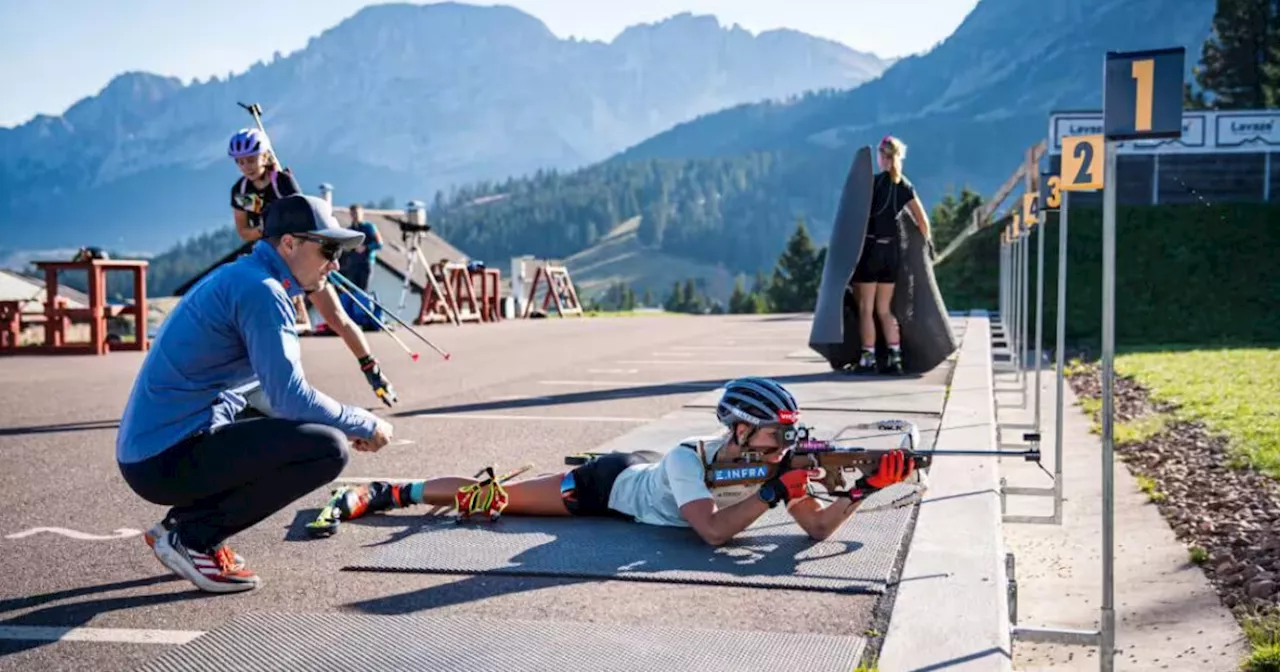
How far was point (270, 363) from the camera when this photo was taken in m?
4.18

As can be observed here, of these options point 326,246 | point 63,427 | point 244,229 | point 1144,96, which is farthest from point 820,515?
point 63,427

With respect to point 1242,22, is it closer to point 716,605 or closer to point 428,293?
point 428,293

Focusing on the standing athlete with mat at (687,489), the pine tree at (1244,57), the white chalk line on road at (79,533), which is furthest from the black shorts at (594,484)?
the pine tree at (1244,57)

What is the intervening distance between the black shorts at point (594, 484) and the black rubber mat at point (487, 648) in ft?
5.30

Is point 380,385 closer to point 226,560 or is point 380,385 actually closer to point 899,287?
point 226,560

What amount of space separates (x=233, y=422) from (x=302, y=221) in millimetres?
820

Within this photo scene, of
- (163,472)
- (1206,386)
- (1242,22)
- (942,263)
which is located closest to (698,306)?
(1242,22)

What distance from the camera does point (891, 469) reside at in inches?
183

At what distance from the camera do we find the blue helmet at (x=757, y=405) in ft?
15.9

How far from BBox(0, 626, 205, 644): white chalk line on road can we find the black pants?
0.50m

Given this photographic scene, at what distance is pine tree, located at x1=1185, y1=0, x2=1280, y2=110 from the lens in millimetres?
54344

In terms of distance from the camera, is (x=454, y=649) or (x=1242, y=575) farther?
(x=1242, y=575)

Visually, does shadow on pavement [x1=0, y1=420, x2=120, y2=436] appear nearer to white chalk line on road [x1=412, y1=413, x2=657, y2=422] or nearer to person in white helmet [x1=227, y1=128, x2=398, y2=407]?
person in white helmet [x1=227, y1=128, x2=398, y2=407]

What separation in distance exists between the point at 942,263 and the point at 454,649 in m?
34.6
